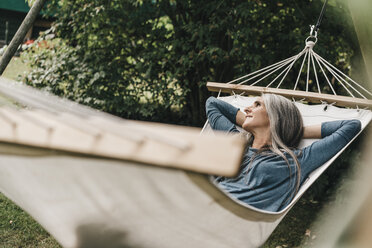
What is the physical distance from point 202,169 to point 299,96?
1.82 metres

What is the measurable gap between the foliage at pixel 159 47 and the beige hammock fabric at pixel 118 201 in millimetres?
2427

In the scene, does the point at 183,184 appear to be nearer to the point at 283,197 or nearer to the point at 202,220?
the point at 202,220

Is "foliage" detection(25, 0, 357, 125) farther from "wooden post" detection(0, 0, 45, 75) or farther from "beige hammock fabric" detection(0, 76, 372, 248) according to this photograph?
"beige hammock fabric" detection(0, 76, 372, 248)

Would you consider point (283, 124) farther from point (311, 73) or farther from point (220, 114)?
point (311, 73)

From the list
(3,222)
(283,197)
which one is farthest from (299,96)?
(3,222)

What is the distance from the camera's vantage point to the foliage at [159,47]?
3574mm

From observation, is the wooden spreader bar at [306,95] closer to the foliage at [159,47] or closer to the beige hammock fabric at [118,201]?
the foliage at [159,47]

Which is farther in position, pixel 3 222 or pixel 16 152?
pixel 3 222

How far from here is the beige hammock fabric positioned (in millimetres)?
924

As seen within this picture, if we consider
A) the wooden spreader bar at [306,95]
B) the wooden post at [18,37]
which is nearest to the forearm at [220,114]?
the wooden spreader bar at [306,95]

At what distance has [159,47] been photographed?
13.4 feet

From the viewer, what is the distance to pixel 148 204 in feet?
3.38

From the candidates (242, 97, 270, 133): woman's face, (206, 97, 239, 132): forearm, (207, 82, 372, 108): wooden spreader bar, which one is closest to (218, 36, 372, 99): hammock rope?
(207, 82, 372, 108): wooden spreader bar

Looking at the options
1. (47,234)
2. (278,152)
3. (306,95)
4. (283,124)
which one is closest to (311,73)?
(306,95)
